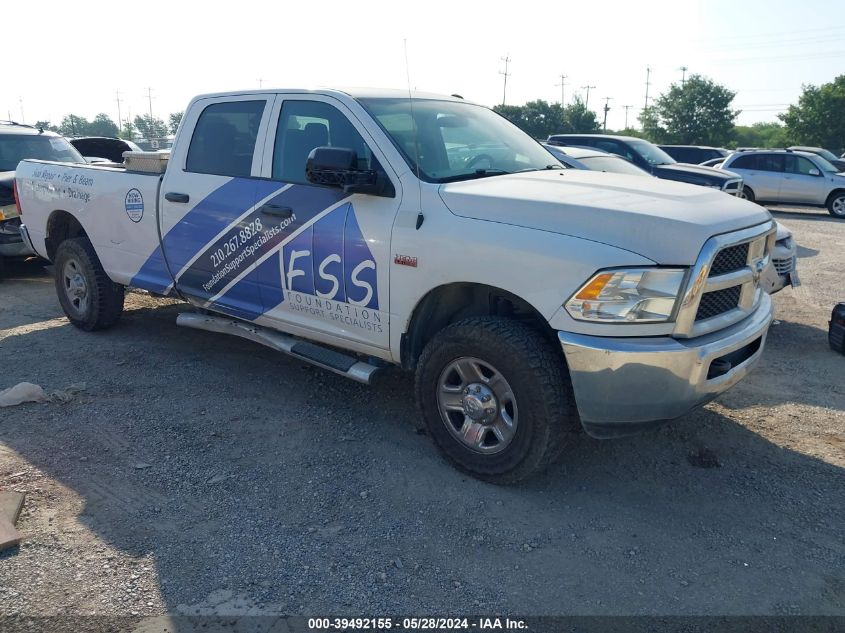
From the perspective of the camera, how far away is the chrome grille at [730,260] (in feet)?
11.0

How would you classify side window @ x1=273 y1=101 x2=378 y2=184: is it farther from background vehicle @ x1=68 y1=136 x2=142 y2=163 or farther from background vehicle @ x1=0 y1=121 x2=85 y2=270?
background vehicle @ x1=68 y1=136 x2=142 y2=163

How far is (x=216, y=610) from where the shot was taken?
281 cm

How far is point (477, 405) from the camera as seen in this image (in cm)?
363

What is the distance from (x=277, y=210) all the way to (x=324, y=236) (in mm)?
442

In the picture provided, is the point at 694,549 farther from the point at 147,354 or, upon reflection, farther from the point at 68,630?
the point at 147,354

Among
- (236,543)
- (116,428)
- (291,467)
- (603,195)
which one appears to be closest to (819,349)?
(603,195)

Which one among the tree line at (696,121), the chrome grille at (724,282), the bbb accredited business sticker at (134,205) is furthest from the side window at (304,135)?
the tree line at (696,121)

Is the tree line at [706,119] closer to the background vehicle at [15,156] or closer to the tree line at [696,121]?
the tree line at [696,121]

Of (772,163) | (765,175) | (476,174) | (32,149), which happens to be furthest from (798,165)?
(32,149)

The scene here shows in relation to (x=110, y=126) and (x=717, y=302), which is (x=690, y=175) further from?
(x=110, y=126)

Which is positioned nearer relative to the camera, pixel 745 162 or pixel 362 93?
pixel 362 93

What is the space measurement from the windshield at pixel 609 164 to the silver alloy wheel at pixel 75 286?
6.01m

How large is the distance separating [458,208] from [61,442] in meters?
2.77

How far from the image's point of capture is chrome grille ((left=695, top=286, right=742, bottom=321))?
131 inches
